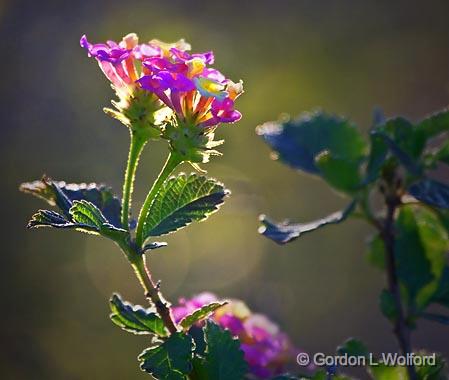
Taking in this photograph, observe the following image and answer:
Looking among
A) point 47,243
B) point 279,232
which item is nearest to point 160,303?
point 279,232

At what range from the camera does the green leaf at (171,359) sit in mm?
668

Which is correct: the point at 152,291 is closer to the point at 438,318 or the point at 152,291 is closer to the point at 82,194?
the point at 82,194

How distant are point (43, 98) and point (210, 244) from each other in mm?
871

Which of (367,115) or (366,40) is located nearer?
(367,115)

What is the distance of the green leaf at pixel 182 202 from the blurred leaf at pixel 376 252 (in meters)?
0.31

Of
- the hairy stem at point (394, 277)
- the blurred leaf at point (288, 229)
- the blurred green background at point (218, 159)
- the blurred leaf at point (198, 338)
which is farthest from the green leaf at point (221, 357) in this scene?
the blurred green background at point (218, 159)

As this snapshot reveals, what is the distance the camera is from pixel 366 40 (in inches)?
134

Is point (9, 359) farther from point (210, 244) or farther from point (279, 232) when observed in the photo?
point (279, 232)

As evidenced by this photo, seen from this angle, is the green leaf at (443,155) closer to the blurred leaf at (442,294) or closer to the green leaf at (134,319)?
the blurred leaf at (442,294)

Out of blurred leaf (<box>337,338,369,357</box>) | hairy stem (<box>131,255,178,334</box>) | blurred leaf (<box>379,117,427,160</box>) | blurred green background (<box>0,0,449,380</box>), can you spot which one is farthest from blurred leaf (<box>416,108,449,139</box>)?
blurred green background (<box>0,0,449,380</box>)

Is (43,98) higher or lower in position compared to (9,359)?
higher

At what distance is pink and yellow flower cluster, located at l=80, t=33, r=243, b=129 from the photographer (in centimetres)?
71

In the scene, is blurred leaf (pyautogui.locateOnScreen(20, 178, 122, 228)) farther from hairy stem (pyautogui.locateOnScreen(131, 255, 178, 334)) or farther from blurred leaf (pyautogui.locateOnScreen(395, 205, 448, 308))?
blurred leaf (pyautogui.locateOnScreen(395, 205, 448, 308))

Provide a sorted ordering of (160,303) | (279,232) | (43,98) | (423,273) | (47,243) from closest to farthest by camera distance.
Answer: (160,303)
(279,232)
(423,273)
(47,243)
(43,98)
